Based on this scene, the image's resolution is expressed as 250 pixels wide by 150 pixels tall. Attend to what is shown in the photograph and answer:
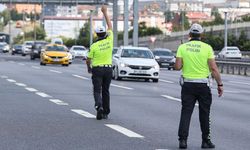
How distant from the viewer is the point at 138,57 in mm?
37094

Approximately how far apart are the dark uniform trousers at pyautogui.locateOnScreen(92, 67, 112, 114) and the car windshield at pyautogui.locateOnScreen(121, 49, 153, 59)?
20.7m

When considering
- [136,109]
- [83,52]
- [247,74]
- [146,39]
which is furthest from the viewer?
[146,39]

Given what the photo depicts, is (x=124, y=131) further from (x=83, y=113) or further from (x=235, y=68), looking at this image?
(x=235, y=68)

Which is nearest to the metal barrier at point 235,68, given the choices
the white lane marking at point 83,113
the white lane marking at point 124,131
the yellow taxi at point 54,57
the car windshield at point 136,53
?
the yellow taxi at point 54,57

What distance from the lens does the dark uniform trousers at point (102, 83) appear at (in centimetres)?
1638

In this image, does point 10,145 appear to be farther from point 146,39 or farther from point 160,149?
point 146,39

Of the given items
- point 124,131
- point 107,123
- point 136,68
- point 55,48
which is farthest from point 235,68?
point 124,131

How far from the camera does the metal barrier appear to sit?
53463mm

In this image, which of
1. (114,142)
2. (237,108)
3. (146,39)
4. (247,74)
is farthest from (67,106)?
(146,39)

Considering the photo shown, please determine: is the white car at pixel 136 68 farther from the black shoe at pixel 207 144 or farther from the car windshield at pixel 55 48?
the black shoe at pixel 207 144

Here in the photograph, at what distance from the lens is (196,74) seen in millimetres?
12406

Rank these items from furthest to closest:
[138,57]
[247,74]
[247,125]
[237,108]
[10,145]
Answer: [247,74]
[138,57]
[237,108]
[247,125]
[10,145]

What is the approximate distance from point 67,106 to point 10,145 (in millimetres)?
7673

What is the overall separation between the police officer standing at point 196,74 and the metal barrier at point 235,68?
39.9 meters
